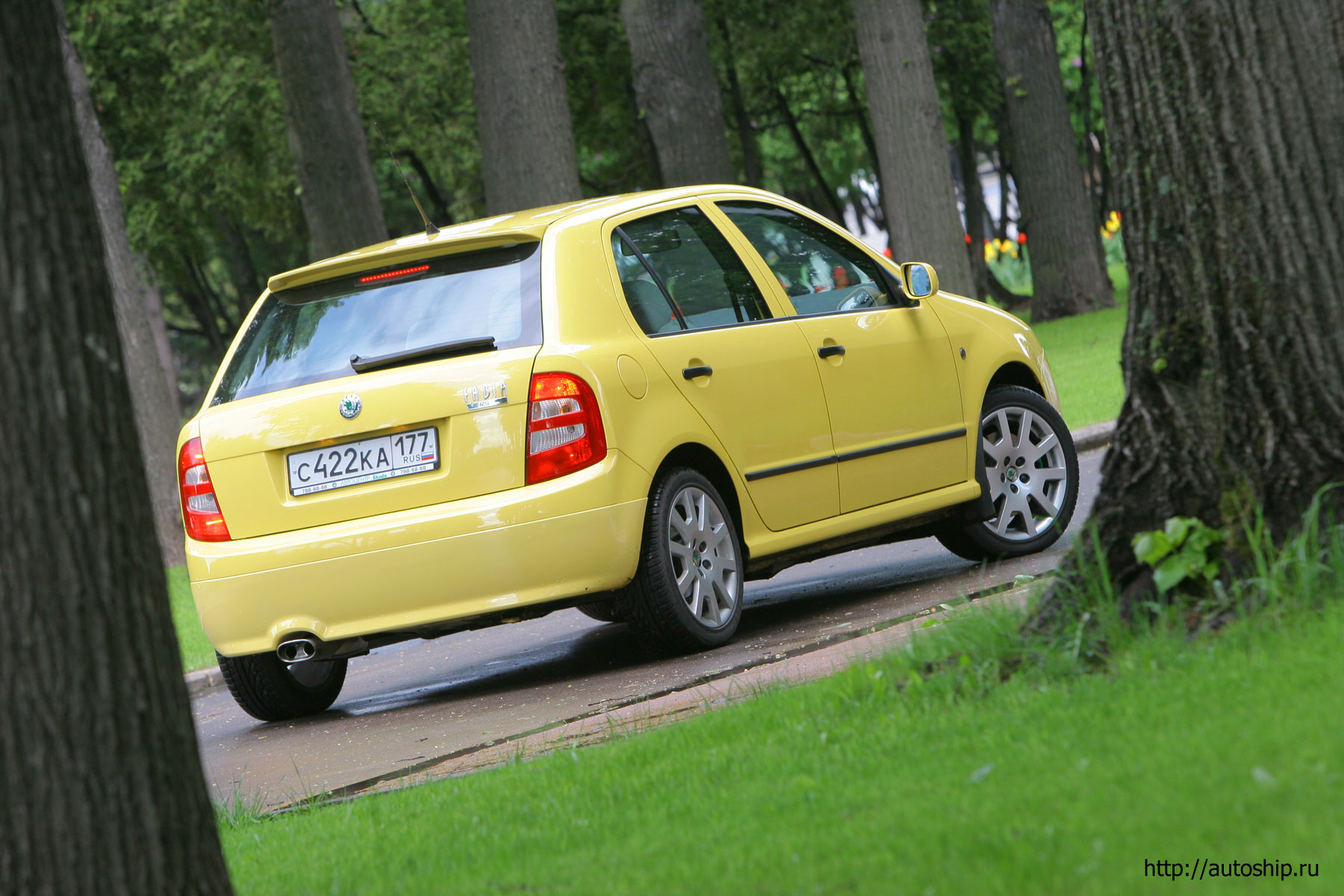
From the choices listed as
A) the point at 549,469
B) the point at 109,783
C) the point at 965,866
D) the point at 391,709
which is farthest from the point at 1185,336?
the point at 391,709

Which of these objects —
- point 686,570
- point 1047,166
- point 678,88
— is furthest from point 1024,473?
point 1047,166

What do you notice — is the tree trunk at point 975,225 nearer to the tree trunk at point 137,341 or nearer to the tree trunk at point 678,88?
the tree trunk at point 678,88

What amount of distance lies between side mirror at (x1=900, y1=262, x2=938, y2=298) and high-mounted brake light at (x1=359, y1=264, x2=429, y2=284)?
2255 mm

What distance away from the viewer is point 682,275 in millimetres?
6883

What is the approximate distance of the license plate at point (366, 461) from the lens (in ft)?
20.1

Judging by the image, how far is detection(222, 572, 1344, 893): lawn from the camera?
9.77 feet

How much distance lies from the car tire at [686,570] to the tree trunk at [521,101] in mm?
9372

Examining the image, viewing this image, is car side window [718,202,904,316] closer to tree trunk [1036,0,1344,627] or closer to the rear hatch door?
the rear hatch door

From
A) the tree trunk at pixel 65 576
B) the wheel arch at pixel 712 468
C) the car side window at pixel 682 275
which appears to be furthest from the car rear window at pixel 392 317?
the tree trunk at pixel 65 576

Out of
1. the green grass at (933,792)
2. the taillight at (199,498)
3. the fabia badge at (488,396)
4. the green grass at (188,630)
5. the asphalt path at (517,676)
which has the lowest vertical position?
the green grass at (188,630)

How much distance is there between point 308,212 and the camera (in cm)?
1625

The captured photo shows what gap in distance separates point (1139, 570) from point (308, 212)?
13.0 meters

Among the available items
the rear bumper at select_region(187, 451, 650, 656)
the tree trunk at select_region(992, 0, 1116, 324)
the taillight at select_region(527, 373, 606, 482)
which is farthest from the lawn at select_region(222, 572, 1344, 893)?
the tree trunk at select_region(992, 0, 1116, 324)

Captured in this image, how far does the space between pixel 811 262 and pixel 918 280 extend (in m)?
0.49
